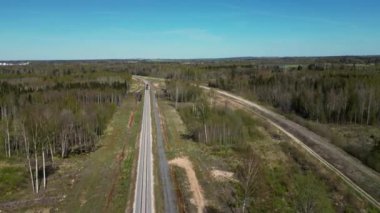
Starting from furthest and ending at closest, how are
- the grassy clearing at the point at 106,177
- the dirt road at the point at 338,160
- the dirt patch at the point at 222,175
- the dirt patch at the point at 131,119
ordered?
the dirt patch at the point at 131,119
the dirt patch at the point at 222,175
the dirt road at the point at 338,160
the grassy clearing at the point at 106,177

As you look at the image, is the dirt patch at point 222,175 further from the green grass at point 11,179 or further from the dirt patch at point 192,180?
the green grass at point 11,179

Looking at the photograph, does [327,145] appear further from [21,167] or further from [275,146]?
[21,167]

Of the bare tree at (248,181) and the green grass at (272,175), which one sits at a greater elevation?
the bare tree at (248,181)

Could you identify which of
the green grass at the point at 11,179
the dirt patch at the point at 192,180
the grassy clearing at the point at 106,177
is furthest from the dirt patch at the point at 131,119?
the green grass at the point at 11,179

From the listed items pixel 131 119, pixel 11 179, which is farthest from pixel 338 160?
pixel 131 119

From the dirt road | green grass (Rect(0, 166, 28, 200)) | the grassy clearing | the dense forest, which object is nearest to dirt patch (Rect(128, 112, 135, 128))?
the dense forest

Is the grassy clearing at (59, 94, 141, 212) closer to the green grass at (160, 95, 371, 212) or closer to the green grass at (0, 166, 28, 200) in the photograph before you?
the green grass at (0, 166, 28, 200)

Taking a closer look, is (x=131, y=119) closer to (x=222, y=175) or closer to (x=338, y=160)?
(x=222, y=175)
